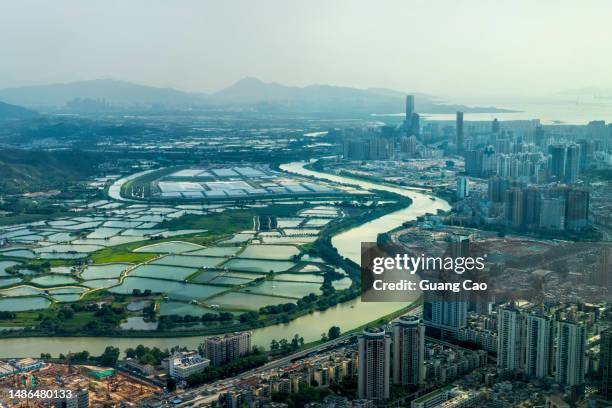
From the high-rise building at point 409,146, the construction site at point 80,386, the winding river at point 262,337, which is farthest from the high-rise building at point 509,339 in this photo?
the high-rise building at point 409,146

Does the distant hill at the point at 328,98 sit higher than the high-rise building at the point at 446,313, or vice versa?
the distant hill at the point at 328,98

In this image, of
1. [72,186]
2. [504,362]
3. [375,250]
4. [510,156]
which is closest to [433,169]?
[510,156]

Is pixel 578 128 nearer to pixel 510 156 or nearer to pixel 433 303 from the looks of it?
pixel 510 156

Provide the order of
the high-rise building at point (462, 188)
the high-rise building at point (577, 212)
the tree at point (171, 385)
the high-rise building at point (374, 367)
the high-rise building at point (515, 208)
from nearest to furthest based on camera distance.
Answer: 1. the high-rise building at point (374, 367)
2. the tree at point (171, 385)
3. the high-rise building at point (577, 212)
4. the high-rise building at point (515, 208)
5. the high-rise building at point (462, 188)

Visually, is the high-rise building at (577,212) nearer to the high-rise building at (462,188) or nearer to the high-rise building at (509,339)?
the high-rise building at (462,188)

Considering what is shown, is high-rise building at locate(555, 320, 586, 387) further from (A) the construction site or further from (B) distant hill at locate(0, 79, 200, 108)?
(B) distant hill at locate(0, 79, 200, 108)

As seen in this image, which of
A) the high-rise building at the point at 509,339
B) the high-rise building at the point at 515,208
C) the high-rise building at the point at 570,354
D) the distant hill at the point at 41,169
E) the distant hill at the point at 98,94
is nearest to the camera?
the high-rise building at the point at 570,354

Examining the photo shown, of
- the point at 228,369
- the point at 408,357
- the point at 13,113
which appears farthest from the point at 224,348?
the point at 13,113
